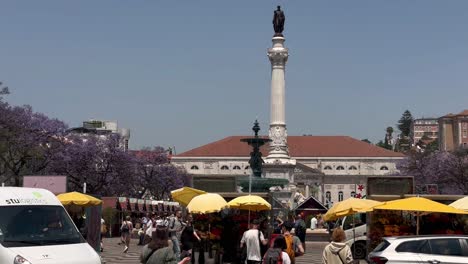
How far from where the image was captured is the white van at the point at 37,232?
1016cm

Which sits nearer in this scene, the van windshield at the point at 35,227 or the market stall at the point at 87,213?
the van windshield at the point at 35,227

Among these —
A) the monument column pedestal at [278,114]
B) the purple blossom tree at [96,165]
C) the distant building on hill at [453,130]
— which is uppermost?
the distant building on hill at [453,130]

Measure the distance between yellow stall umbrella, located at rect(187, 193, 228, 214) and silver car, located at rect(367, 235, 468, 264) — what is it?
23.7ft

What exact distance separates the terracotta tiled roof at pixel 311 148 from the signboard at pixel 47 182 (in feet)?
418

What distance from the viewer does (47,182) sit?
22.3 meters

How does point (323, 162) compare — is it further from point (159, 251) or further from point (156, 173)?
point (159, 251)

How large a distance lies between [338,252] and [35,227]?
489cm

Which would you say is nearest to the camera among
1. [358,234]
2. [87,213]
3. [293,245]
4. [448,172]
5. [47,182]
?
[293,245]

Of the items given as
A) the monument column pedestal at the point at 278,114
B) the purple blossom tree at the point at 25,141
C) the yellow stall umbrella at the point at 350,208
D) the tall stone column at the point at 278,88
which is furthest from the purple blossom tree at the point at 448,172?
the yellow stall umbrella at the point at 350,208

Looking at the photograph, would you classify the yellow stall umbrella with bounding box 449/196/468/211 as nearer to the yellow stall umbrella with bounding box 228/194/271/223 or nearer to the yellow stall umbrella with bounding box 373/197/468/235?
the yellow stall umbrella with bounding box 373/197/468/235

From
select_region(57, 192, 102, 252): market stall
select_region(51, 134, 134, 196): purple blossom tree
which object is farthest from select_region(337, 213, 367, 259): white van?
select_region(51, 134, 134, 196): purple blossom tree

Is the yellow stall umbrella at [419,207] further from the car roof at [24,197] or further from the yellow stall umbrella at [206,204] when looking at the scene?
the car roof at [24,197]

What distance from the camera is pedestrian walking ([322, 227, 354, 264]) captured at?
41.4 ft

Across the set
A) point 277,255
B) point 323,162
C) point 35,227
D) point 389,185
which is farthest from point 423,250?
point 323,162
